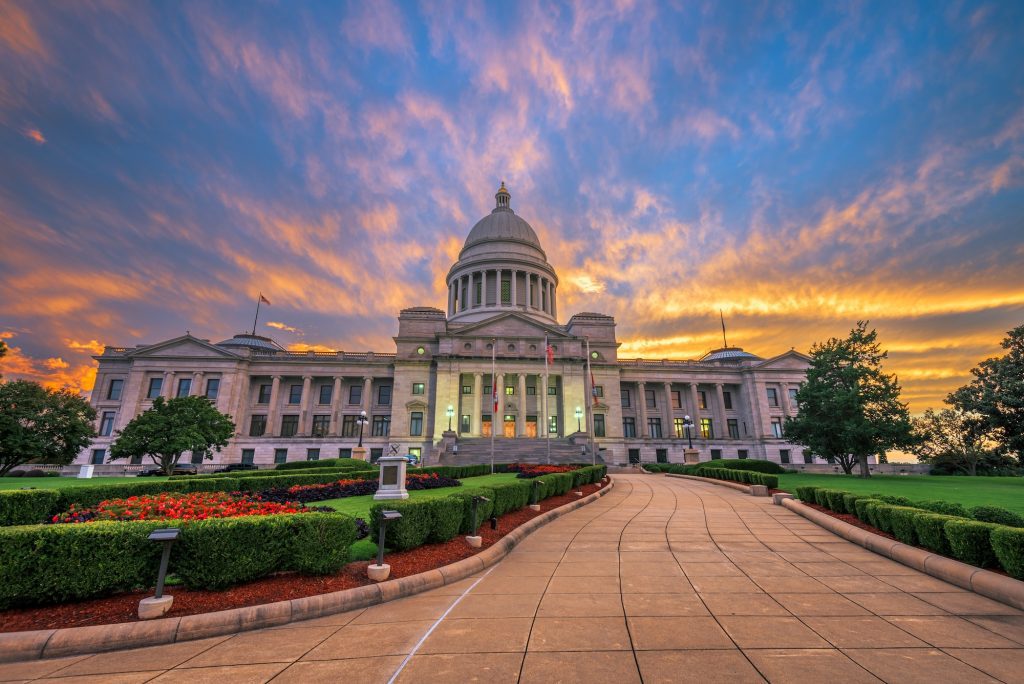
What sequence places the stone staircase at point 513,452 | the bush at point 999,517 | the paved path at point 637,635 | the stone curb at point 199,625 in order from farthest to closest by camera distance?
the stone staircase at point 513,452 → the bush at point 999,517 → the stone curb at point 199,625 → the paved path at point 637,635

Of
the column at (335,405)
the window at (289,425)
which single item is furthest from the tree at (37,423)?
the column at (335,405)

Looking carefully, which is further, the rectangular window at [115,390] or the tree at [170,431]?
the rectangular window at [115,390]

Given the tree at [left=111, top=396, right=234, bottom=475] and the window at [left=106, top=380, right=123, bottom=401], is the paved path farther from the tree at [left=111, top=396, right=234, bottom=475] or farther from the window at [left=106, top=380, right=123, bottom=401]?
the window at [left=106, top=380, right=123, bottom=401]

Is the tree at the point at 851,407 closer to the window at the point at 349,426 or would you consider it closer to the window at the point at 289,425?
the window at the point at 349,426

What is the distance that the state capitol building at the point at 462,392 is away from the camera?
52.9m

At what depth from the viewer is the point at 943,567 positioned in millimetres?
8094

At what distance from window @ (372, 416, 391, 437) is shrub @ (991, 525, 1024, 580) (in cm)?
5595

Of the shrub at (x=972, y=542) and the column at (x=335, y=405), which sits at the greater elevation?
the column at (x=335, y=405)

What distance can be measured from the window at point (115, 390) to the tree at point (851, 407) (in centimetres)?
7634

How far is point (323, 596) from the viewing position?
649cm

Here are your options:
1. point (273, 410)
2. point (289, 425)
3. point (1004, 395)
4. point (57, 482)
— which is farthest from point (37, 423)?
point (1004, 395)

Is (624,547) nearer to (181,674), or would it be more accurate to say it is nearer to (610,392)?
(181,674)

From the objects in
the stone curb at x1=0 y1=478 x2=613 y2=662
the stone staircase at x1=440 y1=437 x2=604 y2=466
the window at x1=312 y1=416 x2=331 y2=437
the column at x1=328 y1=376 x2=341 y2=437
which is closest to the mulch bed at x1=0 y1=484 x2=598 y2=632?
the stone curb at x1=0 y1=478 x2=613 y2=662

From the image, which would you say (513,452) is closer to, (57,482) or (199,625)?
(57,482)
